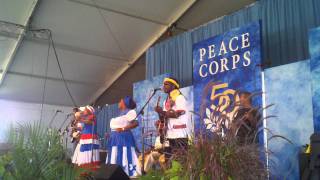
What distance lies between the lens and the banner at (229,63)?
196 inches

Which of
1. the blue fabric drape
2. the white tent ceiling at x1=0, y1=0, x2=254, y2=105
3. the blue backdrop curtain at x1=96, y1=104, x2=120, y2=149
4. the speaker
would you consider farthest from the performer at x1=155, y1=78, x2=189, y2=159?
the blue backdrop curtain at x1=96, y1=104, x2=120, y2=149

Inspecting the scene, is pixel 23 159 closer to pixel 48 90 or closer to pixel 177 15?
pixel 177 15

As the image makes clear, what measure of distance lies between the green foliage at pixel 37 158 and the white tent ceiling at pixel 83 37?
6.19 metres

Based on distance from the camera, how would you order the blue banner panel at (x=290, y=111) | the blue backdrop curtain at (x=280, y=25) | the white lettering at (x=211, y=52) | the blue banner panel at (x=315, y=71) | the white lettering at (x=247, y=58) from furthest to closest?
the white lettering at (x=211, y=52) → the white lettering at (x=247, y=58) → the blue backdrop curtain at (x=280, y=25) → the blue banner panel at (x=290, y=111) → the blue banner panel at (x=315, y=71)

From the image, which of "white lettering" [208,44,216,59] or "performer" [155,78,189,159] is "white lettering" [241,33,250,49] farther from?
"performer" [155,78,189,159]

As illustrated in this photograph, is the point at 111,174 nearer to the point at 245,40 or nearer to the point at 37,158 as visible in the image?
the point at 37,158

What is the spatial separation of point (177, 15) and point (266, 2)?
10.3ft

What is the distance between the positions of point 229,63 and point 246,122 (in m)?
3.68

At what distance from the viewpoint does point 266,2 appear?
5523mm

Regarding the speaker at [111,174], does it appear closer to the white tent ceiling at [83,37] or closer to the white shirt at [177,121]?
the white shirt at [177,121]

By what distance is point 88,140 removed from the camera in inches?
233

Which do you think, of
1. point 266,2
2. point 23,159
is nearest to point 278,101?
point 266,2

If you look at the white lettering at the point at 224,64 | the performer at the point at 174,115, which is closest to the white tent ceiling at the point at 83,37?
the white lettering at the point at 224,64

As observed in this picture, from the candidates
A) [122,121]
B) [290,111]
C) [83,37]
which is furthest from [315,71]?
[83,37]
